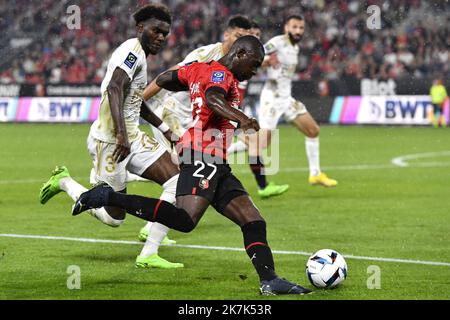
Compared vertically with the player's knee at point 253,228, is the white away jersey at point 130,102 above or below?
above

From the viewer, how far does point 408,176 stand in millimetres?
16719

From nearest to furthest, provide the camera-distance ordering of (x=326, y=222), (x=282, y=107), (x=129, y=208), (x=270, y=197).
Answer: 1. (x=129, y=208)
2. (x=326, y=222)
3. (x=270, y=197)
4. (x=282, y=107)

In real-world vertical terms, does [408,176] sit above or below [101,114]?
below

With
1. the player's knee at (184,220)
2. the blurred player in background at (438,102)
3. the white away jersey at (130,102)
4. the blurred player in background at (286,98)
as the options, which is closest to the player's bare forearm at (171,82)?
the white away jersey at (130,102)

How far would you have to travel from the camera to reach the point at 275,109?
15.1 metres

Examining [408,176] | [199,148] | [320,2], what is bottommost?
[408,176]

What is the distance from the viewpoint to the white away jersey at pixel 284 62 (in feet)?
49.5

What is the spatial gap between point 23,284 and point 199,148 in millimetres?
1750

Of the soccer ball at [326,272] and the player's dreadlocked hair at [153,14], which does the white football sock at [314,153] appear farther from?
the soccer ball at [326,272]

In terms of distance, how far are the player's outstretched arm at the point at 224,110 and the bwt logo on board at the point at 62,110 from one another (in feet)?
82.5

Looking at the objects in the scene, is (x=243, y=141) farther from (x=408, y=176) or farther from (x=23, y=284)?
(x=23, y=284)

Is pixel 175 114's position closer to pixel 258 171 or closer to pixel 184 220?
pixel 258 171

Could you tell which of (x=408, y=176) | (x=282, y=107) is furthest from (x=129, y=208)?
(x=408, y=176)

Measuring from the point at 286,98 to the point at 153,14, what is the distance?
6.84 metres
